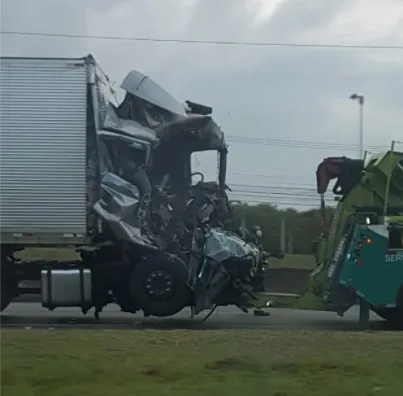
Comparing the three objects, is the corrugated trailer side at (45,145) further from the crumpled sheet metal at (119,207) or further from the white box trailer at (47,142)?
the crumpled sheet metal at (119,207)

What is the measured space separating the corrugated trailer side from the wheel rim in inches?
53.0

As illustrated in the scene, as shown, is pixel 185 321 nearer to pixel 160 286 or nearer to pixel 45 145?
pixel 160 286

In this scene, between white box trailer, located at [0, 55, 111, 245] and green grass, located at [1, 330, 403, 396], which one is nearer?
green grass, located at [1, 330, 403, 396]

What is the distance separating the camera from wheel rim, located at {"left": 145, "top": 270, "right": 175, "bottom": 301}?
54.9ft

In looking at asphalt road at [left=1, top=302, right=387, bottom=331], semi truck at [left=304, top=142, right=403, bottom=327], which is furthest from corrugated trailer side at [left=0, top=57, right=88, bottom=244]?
semi truck at [left=304, top=142, right=403, bottom=327]

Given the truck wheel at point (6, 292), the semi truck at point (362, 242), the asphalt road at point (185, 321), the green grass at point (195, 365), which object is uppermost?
the semi truck at point (362, 242)

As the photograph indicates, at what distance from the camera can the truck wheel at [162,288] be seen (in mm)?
16703

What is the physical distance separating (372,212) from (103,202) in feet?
14.4

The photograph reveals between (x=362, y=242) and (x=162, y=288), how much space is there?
3345mm

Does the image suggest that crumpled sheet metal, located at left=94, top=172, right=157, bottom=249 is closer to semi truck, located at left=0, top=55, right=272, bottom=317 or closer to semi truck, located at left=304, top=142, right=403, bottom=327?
semi truck, located at left=0, top=55, right=272, bottom=317

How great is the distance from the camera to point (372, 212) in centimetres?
1653

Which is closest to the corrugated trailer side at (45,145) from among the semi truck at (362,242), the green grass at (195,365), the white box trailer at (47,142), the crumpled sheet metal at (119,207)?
the white box trailer at (47,142)

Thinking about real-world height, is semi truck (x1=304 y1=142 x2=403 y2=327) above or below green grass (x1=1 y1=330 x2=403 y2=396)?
above

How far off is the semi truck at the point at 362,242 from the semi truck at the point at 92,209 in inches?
54.4
